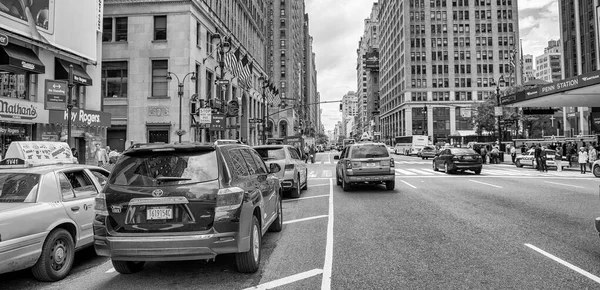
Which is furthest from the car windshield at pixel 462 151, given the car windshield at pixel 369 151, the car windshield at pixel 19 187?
the car windshield at pixel 19 187

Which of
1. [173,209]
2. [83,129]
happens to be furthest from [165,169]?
[83,129]

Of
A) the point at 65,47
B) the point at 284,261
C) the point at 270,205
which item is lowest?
the point at 284,261

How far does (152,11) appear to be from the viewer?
31.9m

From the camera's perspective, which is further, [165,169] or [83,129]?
[83,129]

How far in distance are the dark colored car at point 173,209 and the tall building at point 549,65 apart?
7993 inches

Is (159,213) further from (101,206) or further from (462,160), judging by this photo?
(462,160)

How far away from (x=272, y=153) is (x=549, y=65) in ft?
699

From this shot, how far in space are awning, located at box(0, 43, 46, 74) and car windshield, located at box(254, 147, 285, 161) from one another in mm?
11593

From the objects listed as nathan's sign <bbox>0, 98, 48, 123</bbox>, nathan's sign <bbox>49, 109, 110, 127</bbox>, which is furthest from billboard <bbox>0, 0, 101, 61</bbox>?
nathan's sign <bbox>49, 109, 110, 127</bbox>

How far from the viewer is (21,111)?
17047 mm

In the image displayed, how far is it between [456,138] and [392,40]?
186 ft

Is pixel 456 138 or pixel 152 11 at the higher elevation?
pixel 152 11

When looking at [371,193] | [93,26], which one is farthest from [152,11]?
[371,193]

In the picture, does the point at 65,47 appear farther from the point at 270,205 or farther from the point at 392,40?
the point at 392,40
